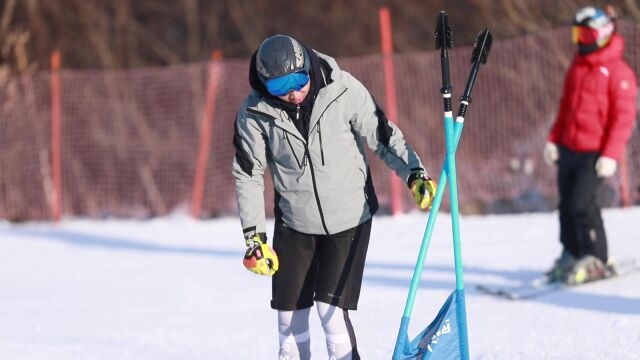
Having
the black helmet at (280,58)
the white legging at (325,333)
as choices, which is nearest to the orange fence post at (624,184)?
the white legging at (325,333)

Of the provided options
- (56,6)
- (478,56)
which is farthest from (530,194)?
(56,6)

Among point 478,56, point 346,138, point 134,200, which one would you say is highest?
point 478,56

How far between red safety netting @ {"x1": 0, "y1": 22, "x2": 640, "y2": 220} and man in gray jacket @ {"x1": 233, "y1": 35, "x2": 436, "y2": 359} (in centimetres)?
639

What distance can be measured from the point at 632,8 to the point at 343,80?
28.2 feet

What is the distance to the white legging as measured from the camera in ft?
14.1

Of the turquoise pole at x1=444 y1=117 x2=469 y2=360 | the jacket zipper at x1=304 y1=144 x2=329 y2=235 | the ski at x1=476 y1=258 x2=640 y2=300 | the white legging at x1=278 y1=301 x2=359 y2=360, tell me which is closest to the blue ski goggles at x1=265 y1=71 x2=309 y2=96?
the jacket zipper at x1=304 y1=144 x2=329 y2=235

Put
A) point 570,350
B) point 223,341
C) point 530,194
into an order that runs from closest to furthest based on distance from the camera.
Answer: point 570,350 < point 223,341 < point 530,194

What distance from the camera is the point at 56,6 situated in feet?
64.3

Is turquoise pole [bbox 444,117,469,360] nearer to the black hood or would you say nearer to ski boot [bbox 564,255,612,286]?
the black hood

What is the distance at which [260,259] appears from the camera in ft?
13.7

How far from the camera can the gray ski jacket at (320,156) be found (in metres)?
4.16

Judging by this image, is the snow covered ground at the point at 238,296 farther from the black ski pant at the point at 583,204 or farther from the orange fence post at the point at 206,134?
the orange fence post at the point at 206,134

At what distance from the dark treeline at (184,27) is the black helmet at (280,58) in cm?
1334

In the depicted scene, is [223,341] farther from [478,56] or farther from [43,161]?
[43,161]
